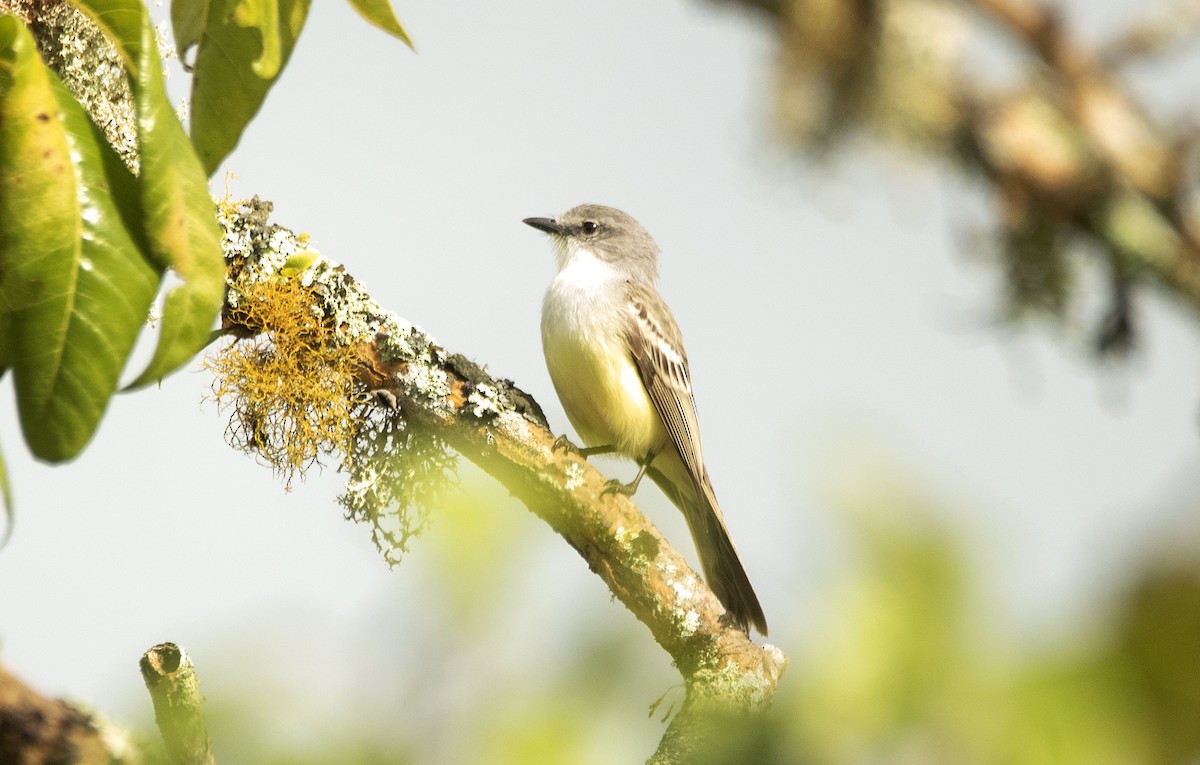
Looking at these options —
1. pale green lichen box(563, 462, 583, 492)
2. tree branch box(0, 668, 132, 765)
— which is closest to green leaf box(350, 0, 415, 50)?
tree branch box(0, 668, 132, 765)

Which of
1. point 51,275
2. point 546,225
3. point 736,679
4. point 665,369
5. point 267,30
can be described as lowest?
point 51,275

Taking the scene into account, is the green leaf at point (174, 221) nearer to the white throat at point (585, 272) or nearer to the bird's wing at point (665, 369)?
the bird's wing at point (665, 369)

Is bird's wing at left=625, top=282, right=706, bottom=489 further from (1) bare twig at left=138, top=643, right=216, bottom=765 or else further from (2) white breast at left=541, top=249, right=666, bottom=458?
(1) bare twig at left=138, top=643, right=216, bottom=765

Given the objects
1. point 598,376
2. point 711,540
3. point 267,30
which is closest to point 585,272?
point 598,376

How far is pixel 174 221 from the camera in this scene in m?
2.24

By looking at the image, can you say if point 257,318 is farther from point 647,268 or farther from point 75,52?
point 647,268

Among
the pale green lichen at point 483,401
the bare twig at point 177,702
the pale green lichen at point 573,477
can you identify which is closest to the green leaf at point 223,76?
the bare twig at point 177,702

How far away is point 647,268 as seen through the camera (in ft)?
26.8

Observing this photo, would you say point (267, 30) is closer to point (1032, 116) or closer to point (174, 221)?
point (174, 221)

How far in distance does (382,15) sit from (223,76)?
40 centimetres

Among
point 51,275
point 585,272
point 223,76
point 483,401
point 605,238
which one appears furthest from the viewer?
point 605,238

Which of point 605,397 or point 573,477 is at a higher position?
point 605,397

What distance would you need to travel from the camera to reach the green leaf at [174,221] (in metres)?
2.21

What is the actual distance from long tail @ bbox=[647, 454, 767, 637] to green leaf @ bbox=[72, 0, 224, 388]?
13.1 feet
